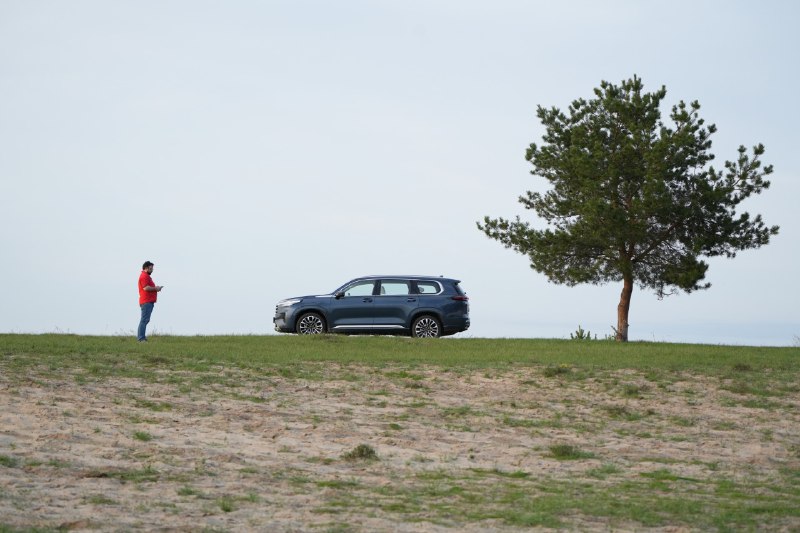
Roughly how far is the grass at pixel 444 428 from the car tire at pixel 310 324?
2.45m

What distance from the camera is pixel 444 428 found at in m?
15.7

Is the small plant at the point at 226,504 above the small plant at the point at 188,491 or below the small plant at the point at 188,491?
below

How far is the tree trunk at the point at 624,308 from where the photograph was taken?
39.2 m

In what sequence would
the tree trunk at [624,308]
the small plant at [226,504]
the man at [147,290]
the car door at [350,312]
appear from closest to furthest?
the small plant at [226,504] < the man at [147,290] < the car door at [350,312] < the tree trunk at [624,308]

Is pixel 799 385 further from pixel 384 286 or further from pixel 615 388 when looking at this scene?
pixel 384 286

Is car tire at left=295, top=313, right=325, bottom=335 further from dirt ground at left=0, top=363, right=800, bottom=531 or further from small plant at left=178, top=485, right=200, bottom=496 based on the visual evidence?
small plant at left=178, top=485, right=200, bottom=496

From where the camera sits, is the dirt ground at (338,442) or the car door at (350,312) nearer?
the dirt ground at (338,442)

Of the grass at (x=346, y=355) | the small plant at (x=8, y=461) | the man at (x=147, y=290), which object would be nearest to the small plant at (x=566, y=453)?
the grass at (x=346, y=355)

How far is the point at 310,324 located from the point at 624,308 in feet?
44.8

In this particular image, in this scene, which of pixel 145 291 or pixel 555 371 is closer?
pixel 555 371

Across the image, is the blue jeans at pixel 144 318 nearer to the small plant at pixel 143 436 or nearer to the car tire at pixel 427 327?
the car tire at pixel 427 327

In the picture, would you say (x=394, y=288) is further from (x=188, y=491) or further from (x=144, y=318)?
(x=188, y=491)

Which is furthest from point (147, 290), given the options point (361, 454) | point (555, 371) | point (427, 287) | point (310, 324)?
point (361, 454)

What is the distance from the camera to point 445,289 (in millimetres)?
30953
